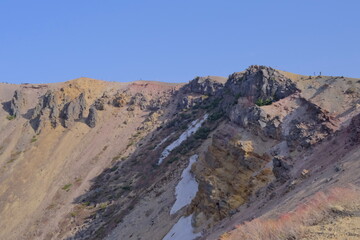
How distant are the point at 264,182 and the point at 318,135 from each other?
4125 millimetres

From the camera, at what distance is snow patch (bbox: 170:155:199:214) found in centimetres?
3023

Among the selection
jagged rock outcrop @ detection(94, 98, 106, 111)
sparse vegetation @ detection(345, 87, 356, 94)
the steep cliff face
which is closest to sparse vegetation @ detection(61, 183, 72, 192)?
jagged rock outcrop @ detection(94, 98, 106, 111)

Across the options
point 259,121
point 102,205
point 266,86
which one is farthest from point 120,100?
point 259,121

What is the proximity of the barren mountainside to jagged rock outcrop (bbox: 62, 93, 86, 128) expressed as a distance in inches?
6.6

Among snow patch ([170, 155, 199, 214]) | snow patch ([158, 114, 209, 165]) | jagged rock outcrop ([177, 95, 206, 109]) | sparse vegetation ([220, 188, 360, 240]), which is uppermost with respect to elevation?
jagged rock outcrop ([177, 95, 206, 109])

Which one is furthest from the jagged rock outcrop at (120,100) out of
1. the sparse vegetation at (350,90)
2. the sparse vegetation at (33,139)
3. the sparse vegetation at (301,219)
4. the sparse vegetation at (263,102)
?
the sparse vegetation at (301,219)

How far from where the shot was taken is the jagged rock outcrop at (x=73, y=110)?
6053 cm

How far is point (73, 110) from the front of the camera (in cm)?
6166

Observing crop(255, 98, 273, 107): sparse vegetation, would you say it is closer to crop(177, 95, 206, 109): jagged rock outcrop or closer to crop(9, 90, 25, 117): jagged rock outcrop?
crop(177, 95, 206, 109): jagged rock outcrop

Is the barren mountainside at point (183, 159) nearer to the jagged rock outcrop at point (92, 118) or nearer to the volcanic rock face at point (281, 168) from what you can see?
the volcanic rock face at point (281, 168)

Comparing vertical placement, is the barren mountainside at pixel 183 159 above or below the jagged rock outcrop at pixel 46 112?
below

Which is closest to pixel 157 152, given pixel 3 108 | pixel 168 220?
pixel 168 220

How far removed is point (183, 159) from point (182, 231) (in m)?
13.5

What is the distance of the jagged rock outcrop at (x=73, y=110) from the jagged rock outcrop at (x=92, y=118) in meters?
1.70
